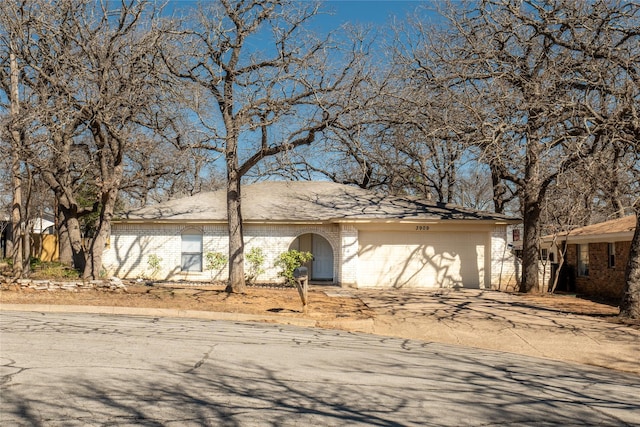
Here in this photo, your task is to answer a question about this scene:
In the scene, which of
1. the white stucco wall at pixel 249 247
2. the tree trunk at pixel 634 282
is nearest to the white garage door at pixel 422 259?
the white stucco wall at pixel 249 247

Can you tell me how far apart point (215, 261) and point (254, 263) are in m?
1.56

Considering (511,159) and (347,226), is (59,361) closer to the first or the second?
(511,159)

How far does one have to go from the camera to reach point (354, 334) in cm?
1291

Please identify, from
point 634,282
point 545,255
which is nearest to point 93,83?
point 634,282

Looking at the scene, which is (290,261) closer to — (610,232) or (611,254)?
(610,232)

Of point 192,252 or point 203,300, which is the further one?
point 192,252

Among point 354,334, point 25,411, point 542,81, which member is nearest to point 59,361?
point 25,411

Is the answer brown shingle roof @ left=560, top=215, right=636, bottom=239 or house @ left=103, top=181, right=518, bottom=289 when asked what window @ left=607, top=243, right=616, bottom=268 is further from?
house @ left=103, top=181, right=518, bottom=289

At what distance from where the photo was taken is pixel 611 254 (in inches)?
831

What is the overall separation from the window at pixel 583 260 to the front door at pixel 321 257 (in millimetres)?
10241

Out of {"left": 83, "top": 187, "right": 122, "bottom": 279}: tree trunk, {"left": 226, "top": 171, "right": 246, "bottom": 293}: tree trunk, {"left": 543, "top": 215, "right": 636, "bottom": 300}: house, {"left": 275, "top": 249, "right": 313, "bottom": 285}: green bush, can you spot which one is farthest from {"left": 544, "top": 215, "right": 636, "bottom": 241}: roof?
{"left": 83, "top": 187, "right": 122, "bottom": 279}: tree trunk

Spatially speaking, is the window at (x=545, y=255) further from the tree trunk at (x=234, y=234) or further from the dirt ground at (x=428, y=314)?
the tree trunk at (x=234, y=234)

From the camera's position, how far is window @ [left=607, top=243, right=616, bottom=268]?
20.8m

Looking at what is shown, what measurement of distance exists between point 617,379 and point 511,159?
30.4ft
